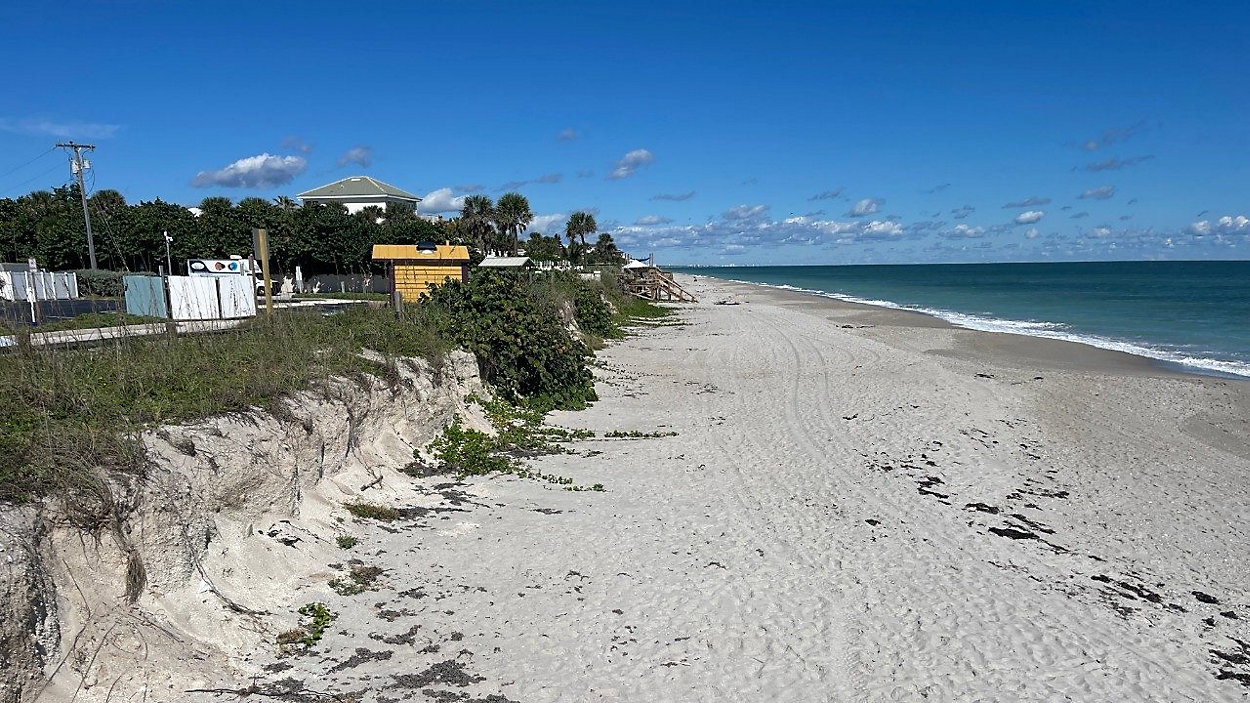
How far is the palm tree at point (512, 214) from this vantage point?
62594 millimetres

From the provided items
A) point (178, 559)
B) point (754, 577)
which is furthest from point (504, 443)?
point (178, 559)

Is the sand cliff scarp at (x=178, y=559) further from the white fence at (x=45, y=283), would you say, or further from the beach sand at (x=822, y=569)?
the white fence at (x=45, y=283)

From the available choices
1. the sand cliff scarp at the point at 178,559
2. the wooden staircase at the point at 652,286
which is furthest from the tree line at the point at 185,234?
the sand cliff scarp at the point at 178,559

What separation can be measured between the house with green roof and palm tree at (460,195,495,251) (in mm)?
7115

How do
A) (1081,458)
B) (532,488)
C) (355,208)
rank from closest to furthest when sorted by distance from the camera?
(532,488), (1081,458), (355,208)

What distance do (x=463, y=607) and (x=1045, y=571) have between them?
623cm

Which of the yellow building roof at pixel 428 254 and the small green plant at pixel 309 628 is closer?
the small green plant at pixel 309 628

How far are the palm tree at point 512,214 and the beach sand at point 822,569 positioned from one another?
50.2 m

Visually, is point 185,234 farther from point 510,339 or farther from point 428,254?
point 510,339

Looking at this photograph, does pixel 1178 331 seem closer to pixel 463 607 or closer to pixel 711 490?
pixel 711 490

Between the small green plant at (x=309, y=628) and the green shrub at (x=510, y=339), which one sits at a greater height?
the green shrub at (x=510, y=339)

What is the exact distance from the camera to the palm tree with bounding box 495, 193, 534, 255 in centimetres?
6259

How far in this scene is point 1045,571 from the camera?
7848 millimetres

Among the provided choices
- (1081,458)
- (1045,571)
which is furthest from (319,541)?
(1081,458)
